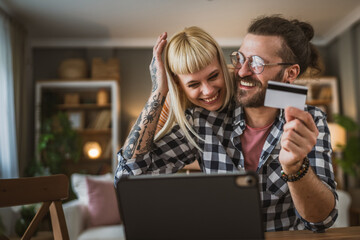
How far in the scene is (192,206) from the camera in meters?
0.60

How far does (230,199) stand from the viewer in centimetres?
59

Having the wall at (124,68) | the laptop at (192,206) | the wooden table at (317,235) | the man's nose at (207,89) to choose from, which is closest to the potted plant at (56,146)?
the wall at (124,68)

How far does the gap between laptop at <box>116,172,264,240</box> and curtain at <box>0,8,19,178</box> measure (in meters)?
3.71

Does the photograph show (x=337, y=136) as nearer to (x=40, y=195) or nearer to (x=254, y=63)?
(x=254, y=63)

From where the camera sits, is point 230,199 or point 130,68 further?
point 130,68

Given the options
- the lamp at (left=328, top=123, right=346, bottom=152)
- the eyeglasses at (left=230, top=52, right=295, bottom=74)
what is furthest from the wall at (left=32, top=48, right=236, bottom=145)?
the eyeglasses at (left=230, top=52, right=295, bottom=74)

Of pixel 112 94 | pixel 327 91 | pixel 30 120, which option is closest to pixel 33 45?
pixel 30 120

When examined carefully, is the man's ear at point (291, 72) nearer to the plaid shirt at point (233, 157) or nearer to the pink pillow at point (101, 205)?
the plaid shirt at point (233, 157)

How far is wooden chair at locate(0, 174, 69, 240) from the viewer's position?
39.4 inches

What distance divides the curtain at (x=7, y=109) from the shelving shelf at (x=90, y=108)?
0.62 metres

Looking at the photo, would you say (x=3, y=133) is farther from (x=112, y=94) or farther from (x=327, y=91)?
(x=327, y=91)

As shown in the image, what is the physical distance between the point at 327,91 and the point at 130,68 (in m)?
2.91

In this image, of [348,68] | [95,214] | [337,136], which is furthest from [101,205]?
[348,68]

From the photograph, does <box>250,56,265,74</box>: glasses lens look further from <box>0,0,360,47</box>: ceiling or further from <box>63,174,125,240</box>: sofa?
<box>0,0,360,47</box>: ceiling
